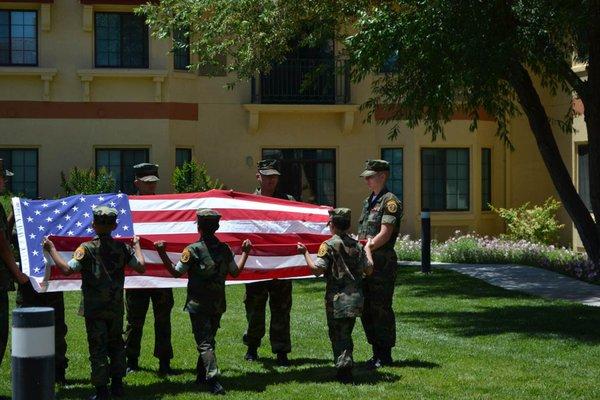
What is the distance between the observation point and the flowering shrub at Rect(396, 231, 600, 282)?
20847mm

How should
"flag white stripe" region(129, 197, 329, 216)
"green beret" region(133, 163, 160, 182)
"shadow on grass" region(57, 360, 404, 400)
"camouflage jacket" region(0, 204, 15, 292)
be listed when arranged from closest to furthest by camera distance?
"camouflage jacket" region(0, 204, 15, 292)
"shadow on grass" region(57, 360, 404, 400)
"flag white stripe" region(129, 197, 329, 216)
"green beret" region(133, 163, 160, 182)

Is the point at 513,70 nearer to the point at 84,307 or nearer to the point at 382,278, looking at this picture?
the point at 382,278

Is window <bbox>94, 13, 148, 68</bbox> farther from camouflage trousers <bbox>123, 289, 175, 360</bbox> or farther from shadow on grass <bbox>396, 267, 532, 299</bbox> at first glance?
camouflage trousers <bbox>123, 289, 175, 360</bbox>

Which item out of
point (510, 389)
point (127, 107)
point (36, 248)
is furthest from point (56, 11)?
point (510, 389)

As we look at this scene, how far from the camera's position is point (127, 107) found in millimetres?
23328

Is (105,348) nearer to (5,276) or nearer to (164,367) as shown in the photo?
(5,276)

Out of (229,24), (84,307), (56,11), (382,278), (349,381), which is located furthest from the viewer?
(56,11)

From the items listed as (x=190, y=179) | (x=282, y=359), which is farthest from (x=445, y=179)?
(x=282, y=359)

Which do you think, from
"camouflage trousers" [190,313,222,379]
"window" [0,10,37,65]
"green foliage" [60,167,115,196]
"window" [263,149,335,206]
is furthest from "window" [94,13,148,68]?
"camouflage trousers" [190,313,222,379]

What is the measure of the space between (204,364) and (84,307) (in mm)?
1144

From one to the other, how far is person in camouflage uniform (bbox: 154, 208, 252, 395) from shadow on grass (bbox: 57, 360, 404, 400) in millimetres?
298

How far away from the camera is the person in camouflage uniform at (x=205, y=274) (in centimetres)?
898

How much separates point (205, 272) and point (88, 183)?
1341 centimetres

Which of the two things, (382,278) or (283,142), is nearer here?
(382,278)
